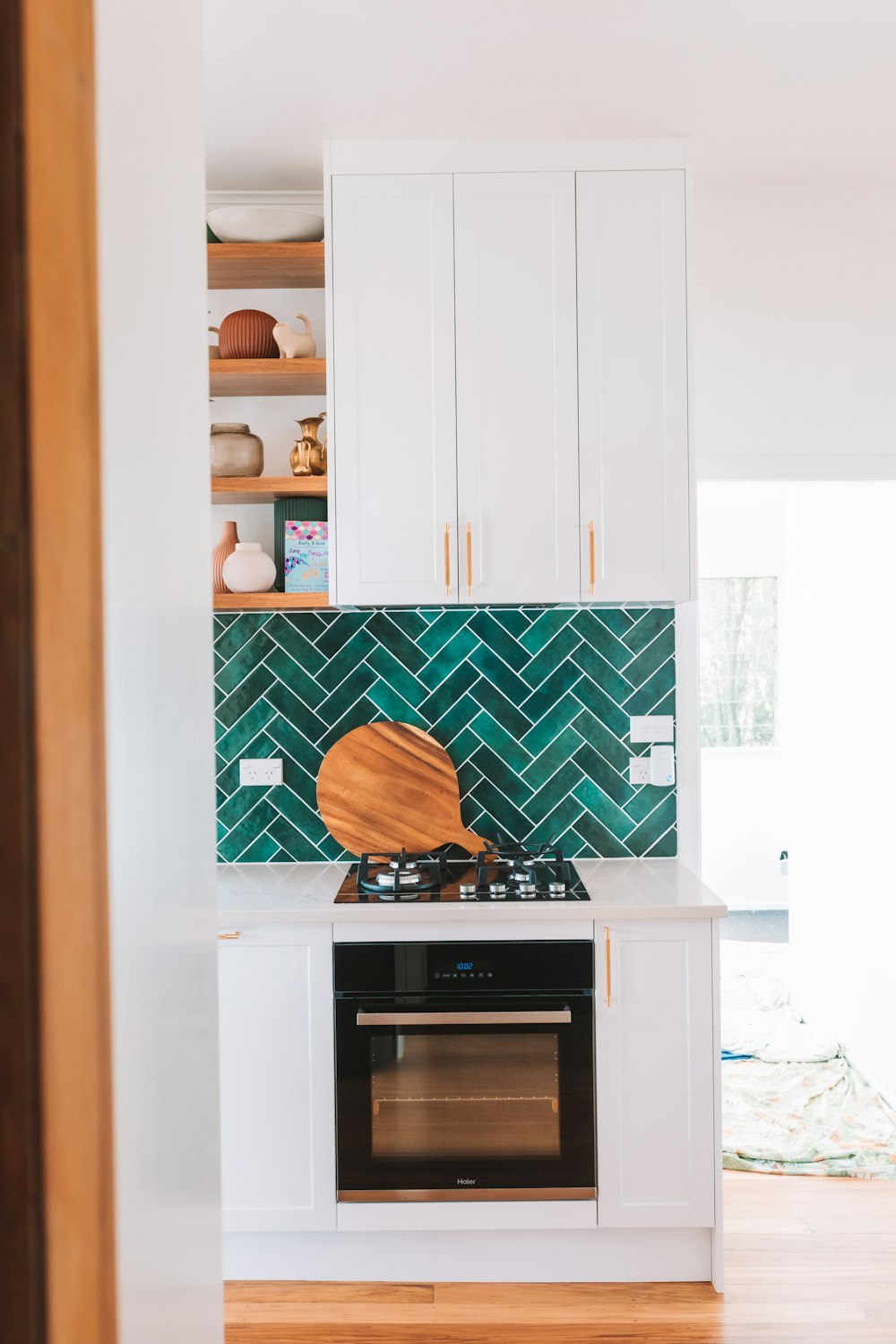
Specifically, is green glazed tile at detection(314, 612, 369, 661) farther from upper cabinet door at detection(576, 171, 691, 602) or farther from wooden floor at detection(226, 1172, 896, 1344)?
wooden floor at detection(226, 1172, 896, 1344)

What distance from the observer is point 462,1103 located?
7.79 feet

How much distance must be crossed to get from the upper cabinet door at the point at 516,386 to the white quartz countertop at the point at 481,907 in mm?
797

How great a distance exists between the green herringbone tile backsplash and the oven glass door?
66 cm

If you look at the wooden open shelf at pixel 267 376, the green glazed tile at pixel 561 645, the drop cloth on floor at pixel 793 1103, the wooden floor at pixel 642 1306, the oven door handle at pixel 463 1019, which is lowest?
the wooden floor at pixel 642 1306

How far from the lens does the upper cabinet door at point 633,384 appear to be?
2590mm

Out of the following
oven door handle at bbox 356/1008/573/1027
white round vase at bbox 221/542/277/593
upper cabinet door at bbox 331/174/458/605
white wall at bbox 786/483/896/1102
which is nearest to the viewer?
oven door handle at bbox 356/1008/573/1027

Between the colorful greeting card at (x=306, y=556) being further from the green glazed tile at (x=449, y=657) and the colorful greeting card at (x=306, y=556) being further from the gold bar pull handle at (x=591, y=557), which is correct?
the gold bar pull handle at (x=591, y=557)

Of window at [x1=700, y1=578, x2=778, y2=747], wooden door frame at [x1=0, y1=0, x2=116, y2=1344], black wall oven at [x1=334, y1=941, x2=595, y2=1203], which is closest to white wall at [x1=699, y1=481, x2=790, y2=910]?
window at [x1=700, y1=578, x2=778, y2=747]

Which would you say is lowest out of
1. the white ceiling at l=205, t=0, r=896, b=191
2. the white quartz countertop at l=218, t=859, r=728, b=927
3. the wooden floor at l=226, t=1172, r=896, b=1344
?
the wooden floor at l=226, t=1172, r=896, b=1344

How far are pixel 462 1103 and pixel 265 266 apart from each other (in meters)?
2.29

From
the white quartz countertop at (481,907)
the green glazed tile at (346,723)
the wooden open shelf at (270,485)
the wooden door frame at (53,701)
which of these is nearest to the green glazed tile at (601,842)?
the white quartz countertop at (481,907)

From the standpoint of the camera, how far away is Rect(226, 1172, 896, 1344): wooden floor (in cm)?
222

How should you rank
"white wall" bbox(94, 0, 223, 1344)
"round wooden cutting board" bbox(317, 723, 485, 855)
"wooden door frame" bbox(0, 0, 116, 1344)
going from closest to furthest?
"wooden door frame" bbox(0, 0, 116, 1344) < "white wall" bbox(94, 0, 223, 1344) < "round wooden cutting board" bbox(317, 723, 485, 855)

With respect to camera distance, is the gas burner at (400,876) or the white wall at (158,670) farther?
the gas burner at (400,876)
